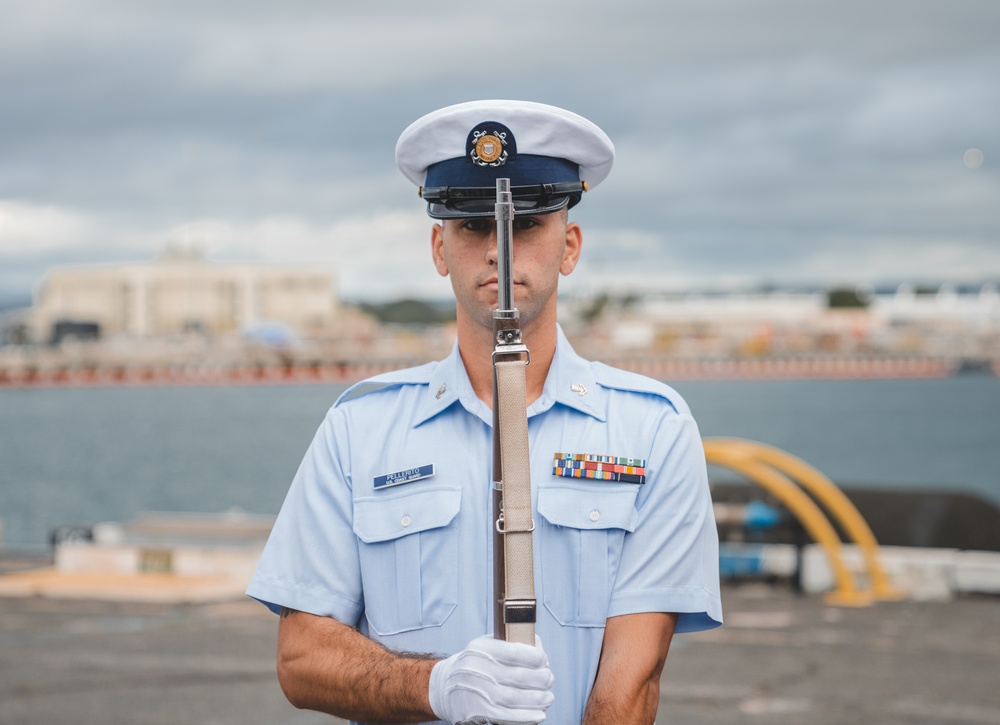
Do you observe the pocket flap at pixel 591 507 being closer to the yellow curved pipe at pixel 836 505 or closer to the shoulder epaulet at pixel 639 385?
the shoulder epaulet at pixel 639 385

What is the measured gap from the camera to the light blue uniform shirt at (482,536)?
2.45m

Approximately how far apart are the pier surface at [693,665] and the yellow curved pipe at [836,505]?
0.56 meters

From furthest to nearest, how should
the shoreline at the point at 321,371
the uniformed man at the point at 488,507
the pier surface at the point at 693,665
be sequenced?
the shoreline at the point at 321,371, the pier surface at the point at 693,665, the uniformed man at the point at 488,507

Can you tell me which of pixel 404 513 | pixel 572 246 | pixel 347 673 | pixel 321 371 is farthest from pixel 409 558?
pixel 321 371

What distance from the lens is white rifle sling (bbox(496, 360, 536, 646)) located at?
83.1 inches

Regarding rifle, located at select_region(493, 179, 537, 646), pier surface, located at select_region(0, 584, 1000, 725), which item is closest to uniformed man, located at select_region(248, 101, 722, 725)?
rifle, located at select_region(493, 179, 537, 646)

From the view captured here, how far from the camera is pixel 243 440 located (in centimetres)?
8775

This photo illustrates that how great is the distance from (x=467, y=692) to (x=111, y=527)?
14.0 meters

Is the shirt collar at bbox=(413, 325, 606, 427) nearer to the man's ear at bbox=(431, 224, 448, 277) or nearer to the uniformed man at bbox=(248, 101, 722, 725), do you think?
the uniformed man at bbox=(248, 101, 722, 725)

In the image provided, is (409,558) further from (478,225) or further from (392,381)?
(478,225)

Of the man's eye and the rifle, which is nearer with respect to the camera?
the rifle

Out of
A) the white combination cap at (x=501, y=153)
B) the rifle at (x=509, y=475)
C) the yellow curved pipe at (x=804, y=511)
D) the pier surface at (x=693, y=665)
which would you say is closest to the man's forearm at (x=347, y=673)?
the rifle at (x=509, y=475)

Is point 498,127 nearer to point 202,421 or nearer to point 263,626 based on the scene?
point 263,626

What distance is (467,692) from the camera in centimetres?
211
